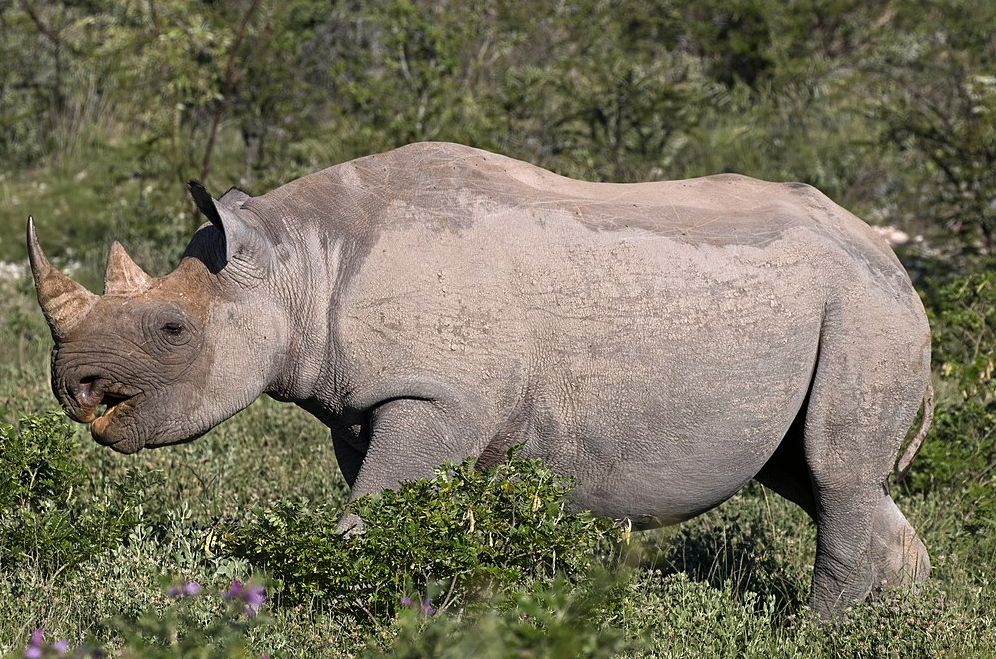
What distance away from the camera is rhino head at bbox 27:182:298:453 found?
4.33 metres

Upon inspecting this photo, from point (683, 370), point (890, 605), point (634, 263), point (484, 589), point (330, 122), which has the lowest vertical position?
point (330, 122)

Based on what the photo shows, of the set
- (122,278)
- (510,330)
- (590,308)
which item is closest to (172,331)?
(122,278)

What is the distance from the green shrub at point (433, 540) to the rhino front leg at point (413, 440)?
96mm

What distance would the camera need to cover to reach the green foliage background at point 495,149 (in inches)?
180

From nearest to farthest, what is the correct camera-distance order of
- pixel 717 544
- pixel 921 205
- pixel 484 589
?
pixel 484 589 < pixel 717 544 < pixel 921 205

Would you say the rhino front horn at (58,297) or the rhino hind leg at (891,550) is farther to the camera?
the rhino hind leg at (891,550)

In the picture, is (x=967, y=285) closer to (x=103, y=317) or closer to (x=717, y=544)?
(x=717, y=544)

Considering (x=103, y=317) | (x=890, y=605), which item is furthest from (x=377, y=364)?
(x=890, y=605)

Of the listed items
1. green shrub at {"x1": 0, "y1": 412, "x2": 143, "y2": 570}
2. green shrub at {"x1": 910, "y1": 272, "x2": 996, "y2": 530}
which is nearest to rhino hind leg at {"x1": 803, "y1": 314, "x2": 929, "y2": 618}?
green shrub at {"x1": 910, "y1": 272, "x2": 996, "y2": 530}

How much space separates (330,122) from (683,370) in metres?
9.71

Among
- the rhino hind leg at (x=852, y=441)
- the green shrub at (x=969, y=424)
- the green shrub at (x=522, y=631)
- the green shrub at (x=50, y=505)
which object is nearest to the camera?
the green shrub at (x=522, y=631)

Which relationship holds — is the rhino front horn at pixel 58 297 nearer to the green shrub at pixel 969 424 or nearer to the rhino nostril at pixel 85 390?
the rhino nostril at pixel 85 390

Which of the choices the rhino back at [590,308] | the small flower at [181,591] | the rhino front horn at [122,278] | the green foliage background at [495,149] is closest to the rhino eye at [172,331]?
the rhino front horn at [122,278]

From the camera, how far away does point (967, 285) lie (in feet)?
24.0
